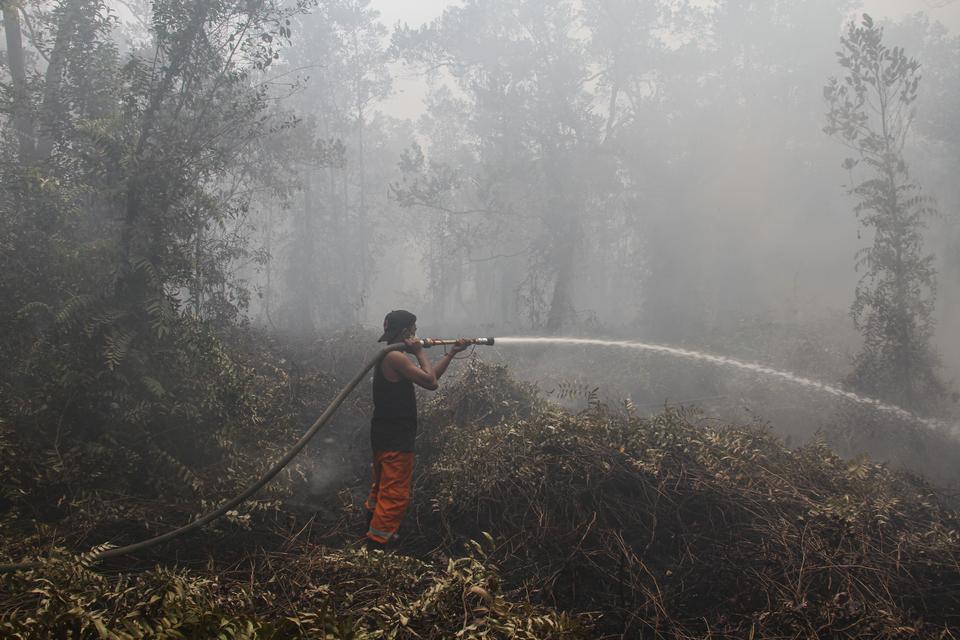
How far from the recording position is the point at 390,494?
490 centimetres

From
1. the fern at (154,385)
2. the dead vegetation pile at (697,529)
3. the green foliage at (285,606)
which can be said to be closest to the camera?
the green foliage at (285,606)

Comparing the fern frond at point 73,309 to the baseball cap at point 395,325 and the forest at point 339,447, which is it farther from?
the baseball cap at point 395,325

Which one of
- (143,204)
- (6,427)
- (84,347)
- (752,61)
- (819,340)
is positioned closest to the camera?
(6,427)

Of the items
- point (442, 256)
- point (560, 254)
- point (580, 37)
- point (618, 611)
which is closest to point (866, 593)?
point (618, 611)

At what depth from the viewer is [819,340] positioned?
54.4 feet

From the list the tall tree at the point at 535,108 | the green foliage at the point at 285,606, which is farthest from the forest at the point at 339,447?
the tall tree at the point at 535,108

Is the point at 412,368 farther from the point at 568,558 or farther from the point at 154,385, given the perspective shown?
the point at 154,385

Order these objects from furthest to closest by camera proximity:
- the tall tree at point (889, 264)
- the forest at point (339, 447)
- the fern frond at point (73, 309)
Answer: the tall tree at point (889, 264) < the fern frond at point (73, 309) < the forest at point (339, 447)

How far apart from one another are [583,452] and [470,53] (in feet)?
60.9

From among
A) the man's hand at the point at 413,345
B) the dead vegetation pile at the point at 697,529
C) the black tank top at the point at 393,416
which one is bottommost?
the dead vegetation pile at the point at 697,529

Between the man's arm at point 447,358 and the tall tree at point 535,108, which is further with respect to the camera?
the tall tree at point 535,108

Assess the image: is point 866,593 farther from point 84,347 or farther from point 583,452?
point 84,347

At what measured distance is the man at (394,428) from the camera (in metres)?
4.85

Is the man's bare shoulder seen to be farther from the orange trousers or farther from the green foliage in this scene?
the green foliage
